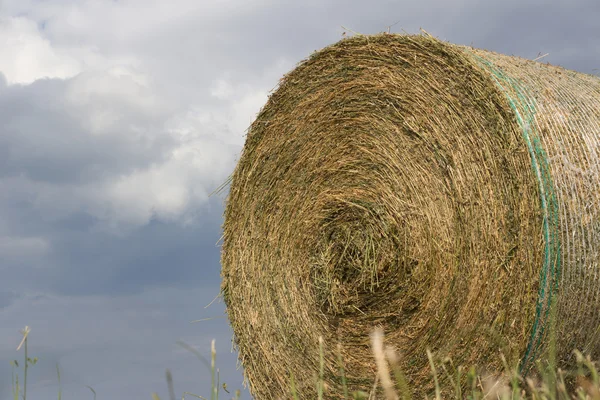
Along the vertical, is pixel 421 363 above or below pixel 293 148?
below

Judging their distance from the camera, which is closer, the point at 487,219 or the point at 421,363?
the point at 487,219

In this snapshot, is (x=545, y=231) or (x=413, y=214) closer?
(x=545, y=231)

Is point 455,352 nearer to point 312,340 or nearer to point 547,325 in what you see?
point 547,325

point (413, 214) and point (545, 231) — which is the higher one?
point (413, 214)

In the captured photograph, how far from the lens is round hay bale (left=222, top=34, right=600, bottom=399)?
12.7 feet

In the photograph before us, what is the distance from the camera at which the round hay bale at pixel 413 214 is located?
12.7 feet

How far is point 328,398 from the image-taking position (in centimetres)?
502

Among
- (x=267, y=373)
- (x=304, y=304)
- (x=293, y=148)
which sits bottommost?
(x=267, y=373)

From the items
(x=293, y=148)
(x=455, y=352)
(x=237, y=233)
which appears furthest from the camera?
(x=237, y=233)

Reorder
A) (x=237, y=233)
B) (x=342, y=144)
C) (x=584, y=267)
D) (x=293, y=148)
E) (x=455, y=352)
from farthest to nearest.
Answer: (x=237, y=233) → (x=293, y=148) → (x=342, y=144) → (x=455, y=352) → (x=584, y=267)

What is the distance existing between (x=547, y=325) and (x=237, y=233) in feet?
8.85

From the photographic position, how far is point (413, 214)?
437 cm

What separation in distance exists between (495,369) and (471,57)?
1927mm

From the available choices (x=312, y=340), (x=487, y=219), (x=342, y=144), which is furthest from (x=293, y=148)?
(x=487, y=219)
